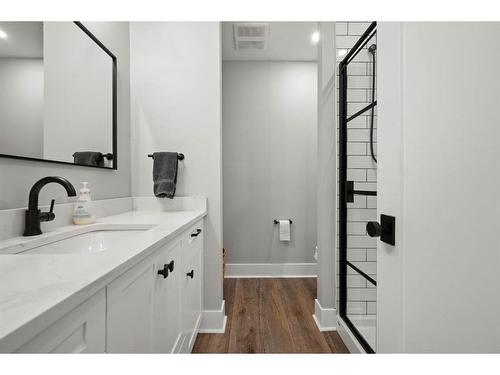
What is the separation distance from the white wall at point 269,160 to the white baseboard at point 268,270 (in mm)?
57

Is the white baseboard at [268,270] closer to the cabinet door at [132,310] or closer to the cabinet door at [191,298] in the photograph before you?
the cabinet door at [191,298]

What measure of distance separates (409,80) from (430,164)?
21 cm

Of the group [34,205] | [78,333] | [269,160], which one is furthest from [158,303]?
[269,160]

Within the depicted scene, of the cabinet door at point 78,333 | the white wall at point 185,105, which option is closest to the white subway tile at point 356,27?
the white wall at point 185,105

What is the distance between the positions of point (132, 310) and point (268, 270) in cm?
234

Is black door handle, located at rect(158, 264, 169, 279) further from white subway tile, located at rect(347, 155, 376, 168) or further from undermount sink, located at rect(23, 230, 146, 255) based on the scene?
white subway tile, located at rect(347, 155, 376, 168)

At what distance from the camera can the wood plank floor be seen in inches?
64.0

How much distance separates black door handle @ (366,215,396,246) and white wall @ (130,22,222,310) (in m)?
1.34

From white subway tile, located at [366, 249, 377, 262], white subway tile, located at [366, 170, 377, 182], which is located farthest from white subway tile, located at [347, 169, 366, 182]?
white subway tile, located at [366, 249, 377, 262]

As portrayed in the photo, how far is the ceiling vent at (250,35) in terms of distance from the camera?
228cm

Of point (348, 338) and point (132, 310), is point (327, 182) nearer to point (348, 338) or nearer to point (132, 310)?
point (348, 338)
